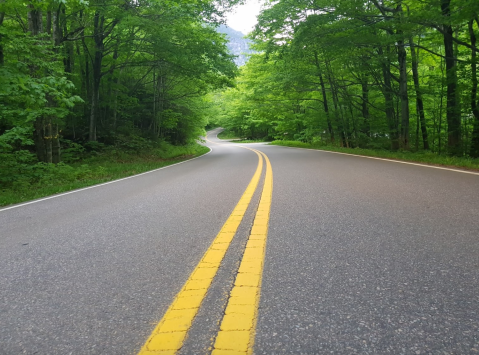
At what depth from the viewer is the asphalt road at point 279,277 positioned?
5.04 feet

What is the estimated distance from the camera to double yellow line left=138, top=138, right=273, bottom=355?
149 cm

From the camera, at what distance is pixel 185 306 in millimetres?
1843

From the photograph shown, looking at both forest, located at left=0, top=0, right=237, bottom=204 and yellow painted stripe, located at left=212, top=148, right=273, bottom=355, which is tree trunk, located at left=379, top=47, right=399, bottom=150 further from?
yellow painted stripe, located at left=212, top=148, right=273, bottom=355

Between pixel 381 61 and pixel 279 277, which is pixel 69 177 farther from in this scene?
pixel 381 61

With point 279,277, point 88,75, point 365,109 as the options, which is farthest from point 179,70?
point 279,277

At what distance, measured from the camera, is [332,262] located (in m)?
2.38

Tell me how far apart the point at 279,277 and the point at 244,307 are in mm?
451

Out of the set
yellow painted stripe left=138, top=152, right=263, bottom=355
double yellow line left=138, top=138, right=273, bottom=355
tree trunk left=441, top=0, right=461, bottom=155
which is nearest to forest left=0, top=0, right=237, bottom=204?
yellow painted stripe left=138, top=152, right=263, bottom=355

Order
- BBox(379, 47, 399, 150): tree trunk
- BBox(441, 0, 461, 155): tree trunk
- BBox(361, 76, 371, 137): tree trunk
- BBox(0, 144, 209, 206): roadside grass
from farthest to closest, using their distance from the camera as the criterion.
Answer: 1. BBox(361, 76, 371, 137): tree trunk
2. BBox(379, 47, 399, 150): tree trunk
3. BBox(441, 0, 461, 155): tree trunk
4. BBox(0, 144, 209, 206): roadside grass

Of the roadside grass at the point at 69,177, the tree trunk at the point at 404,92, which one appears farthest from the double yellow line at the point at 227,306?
the tree trunk at the point at 404,92

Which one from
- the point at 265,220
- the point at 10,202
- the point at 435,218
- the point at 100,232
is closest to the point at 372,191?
the point at 435,218

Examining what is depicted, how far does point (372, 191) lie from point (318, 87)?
1947 centimetres

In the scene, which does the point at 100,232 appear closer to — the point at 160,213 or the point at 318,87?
the point at 160,213

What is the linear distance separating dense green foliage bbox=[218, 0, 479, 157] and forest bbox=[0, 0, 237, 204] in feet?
12.0
